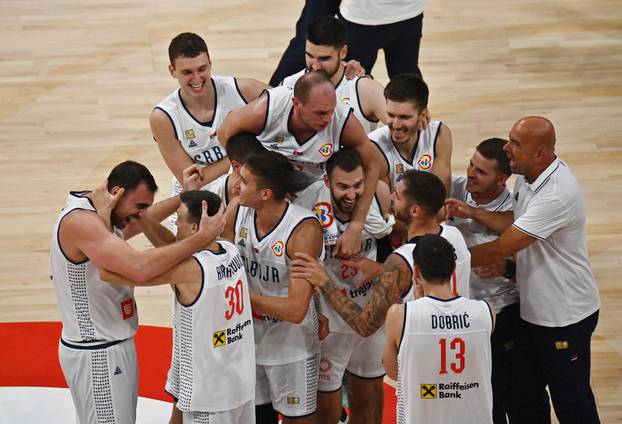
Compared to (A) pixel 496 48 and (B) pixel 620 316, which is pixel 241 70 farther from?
(B) pixel 620 316

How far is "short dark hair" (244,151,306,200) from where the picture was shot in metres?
4.88

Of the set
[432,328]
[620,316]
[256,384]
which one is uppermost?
[432,328]

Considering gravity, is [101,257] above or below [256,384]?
above

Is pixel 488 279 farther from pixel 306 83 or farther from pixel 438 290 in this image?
pixel 306 83

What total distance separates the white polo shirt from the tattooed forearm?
73 cm

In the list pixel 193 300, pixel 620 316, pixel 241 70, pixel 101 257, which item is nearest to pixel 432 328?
pixel 193 300

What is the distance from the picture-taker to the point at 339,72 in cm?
601

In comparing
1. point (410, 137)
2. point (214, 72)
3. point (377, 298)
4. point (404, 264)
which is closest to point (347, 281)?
point (377, 298)

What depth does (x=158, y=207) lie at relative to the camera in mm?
5395

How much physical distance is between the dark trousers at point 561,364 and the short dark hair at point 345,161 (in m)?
1.21

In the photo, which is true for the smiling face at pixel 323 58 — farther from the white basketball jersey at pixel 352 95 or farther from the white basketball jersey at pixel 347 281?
the white basketball jersey at pixel 347 281

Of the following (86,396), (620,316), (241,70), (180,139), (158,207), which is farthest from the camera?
(241,70)

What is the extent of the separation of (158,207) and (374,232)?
3.66 ft

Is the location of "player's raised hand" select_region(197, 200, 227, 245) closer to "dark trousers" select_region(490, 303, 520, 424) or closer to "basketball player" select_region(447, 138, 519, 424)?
"basketball player" select_region(447, 138, 519, 424)
